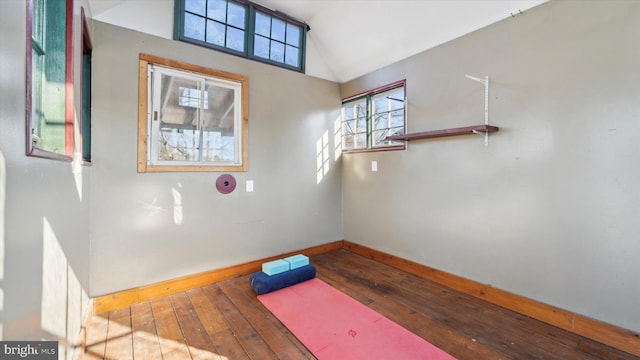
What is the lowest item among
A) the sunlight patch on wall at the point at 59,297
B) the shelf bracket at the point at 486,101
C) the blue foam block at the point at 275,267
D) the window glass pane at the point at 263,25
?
the blue foam block at the point at 275,267

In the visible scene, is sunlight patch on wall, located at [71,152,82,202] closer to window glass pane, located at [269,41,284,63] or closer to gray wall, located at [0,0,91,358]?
gray wall, located at [0,0,91,358]

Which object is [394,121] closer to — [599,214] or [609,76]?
[609,76]

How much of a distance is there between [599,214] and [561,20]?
62.0 inches

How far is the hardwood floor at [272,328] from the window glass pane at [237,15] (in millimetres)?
3024

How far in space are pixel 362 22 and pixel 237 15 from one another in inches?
59.3

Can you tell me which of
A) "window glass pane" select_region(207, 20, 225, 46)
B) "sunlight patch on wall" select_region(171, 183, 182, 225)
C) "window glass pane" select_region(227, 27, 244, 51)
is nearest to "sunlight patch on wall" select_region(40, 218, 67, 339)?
"sunlight patch on wall" select_region(171, 183, 182, 225)

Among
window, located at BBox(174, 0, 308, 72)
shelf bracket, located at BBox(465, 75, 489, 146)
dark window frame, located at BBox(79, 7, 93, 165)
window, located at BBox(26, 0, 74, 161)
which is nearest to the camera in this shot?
window, located at BBox(26, 0, 74, 161)

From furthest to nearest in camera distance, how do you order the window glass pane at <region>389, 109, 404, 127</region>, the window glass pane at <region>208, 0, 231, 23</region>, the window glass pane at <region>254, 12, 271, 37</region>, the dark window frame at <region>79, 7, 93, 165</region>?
the window glass pane at <region>389, 109, 404, 127</region>, the window glass pane at <region>254, 12, 271, 37</region>, the window glass pane at <region>208, 0, 231, 23</region>, the dark window frame at <region>79, 7, 93, 165</region>

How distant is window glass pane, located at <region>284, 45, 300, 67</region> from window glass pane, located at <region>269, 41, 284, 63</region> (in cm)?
8

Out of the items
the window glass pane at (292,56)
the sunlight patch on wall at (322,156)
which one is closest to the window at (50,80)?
the window glass pane at (292,56)

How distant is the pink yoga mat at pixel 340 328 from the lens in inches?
72.9

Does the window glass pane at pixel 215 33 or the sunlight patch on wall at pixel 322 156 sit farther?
the sunlight patch on wall at pixel 322 156

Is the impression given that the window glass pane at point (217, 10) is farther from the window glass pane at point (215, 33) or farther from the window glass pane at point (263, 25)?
the window glass pane at point (263, 25)

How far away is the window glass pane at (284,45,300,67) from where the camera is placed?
360 centimetres
